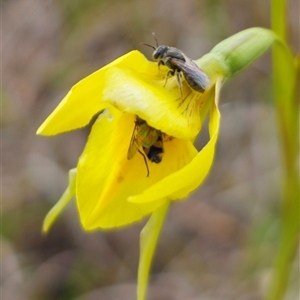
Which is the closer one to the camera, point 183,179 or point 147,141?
point 183,179

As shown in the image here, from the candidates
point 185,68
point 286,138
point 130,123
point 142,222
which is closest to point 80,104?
point 130,123

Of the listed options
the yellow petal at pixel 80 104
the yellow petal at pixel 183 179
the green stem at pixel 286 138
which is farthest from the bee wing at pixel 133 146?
the green stem at pixel 286 138

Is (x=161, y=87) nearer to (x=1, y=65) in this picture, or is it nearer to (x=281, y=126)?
(x=281, y=126)

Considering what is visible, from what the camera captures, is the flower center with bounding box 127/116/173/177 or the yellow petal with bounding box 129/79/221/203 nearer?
the yellow petal with bounding box 129/79/221/203

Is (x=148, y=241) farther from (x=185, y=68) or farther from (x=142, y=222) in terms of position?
(x=142, y=222)

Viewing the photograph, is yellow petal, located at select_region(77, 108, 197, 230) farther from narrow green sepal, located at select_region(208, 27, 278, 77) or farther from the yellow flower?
narrow green sepal, located at select_region(208, 27, 278, 77)

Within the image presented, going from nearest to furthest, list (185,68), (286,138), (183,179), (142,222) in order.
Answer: (183,179) < (185,68) < (286,138) < (142,222)

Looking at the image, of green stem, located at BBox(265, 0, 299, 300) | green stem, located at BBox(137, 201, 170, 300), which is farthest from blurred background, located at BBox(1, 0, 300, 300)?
green stem, located at BBox(137, 201, 170, 300)

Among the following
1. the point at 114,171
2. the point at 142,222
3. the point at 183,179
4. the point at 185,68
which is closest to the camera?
the point at 183,179

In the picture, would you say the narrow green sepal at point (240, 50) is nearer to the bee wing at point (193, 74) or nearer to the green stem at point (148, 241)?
the bee wing at point (193, 74)
